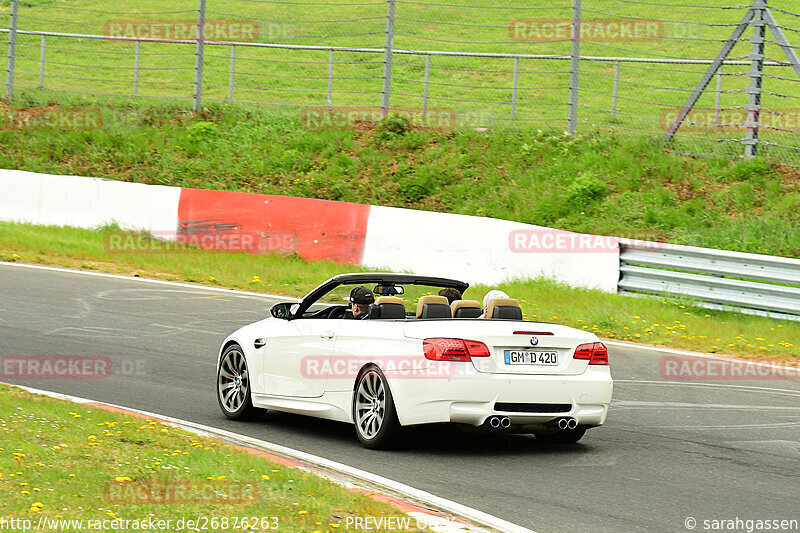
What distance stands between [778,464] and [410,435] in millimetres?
2711

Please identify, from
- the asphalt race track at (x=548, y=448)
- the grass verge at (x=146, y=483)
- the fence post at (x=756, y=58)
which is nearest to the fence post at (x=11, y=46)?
the asphalt race track at (x=548, y=448)

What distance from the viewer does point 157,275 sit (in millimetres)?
17938

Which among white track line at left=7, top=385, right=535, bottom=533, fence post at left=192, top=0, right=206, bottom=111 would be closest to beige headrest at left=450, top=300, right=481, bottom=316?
white track line at left=7, top=385, right=535, bottom=533

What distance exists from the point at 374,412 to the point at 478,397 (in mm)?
892

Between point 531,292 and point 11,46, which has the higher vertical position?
point 11,46

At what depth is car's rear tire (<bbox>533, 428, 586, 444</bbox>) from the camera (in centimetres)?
872

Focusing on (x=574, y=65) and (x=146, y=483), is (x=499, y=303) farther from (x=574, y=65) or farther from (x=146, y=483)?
(x=574, y=65)

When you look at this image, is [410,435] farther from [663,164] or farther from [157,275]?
[663,164]

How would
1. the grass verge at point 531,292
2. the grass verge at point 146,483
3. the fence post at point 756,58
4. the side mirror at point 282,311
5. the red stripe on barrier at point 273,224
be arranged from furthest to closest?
the fence post at point 756,58
the red stripe on barrier at point 273,224
the grass verge at point 531,292
the side mirror at point 282,311
the grass verge at point 146,483

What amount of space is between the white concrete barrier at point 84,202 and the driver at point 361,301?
35.8 ft

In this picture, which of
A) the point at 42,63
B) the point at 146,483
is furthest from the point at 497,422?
the point at 42,63

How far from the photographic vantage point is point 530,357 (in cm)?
811

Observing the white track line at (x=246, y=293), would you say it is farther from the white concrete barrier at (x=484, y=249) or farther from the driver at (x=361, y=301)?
the driver at (x=361, y=301)

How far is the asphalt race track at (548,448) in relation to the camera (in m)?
6.82
